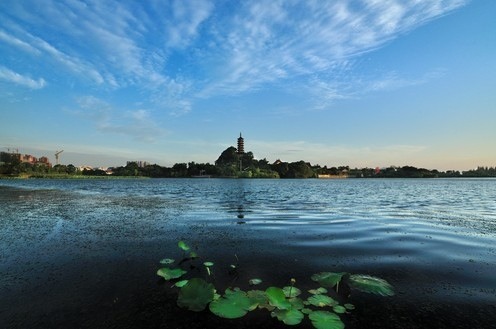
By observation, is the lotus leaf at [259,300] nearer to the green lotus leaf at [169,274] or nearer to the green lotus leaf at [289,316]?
the green lotus leaf at [289,316]

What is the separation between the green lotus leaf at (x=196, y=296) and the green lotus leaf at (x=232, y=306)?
232mm

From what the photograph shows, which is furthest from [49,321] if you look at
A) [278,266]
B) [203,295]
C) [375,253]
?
[375,253]

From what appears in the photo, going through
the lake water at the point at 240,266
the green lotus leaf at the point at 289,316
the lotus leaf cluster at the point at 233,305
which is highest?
the lotus leaf cluster at the point at 233,305

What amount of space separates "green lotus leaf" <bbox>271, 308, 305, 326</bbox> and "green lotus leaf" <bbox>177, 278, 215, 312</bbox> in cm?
136

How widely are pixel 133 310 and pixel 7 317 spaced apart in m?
2.24

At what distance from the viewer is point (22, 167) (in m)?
185

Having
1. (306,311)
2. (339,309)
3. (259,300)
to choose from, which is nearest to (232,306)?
(259,300)

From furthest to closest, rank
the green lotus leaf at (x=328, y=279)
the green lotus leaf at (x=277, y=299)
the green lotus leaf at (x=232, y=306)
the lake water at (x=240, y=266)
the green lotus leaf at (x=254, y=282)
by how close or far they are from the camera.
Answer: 1. the green lotus leaf at (x=254, y=282)
2. the green lotus leaf at (x=328, y=279)
3. the lake water at (x=240, y=266)
4. the green lotus leaf at (x=277, y=299)
5. the green lotus leaf at (x=232, y=306)

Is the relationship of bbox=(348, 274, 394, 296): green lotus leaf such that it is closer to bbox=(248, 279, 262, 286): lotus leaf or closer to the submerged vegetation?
the submerged vegetation

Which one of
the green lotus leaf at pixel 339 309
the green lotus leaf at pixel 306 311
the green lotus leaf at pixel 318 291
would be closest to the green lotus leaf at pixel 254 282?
the green lotus leaf at pixel 318 291

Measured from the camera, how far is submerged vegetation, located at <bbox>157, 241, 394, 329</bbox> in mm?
5094

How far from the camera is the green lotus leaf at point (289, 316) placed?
4884mm

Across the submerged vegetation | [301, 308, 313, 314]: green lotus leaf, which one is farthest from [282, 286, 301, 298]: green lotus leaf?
[301, 308, 313, 314]: green lotus leaf

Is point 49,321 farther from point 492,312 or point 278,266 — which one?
point 492,312
